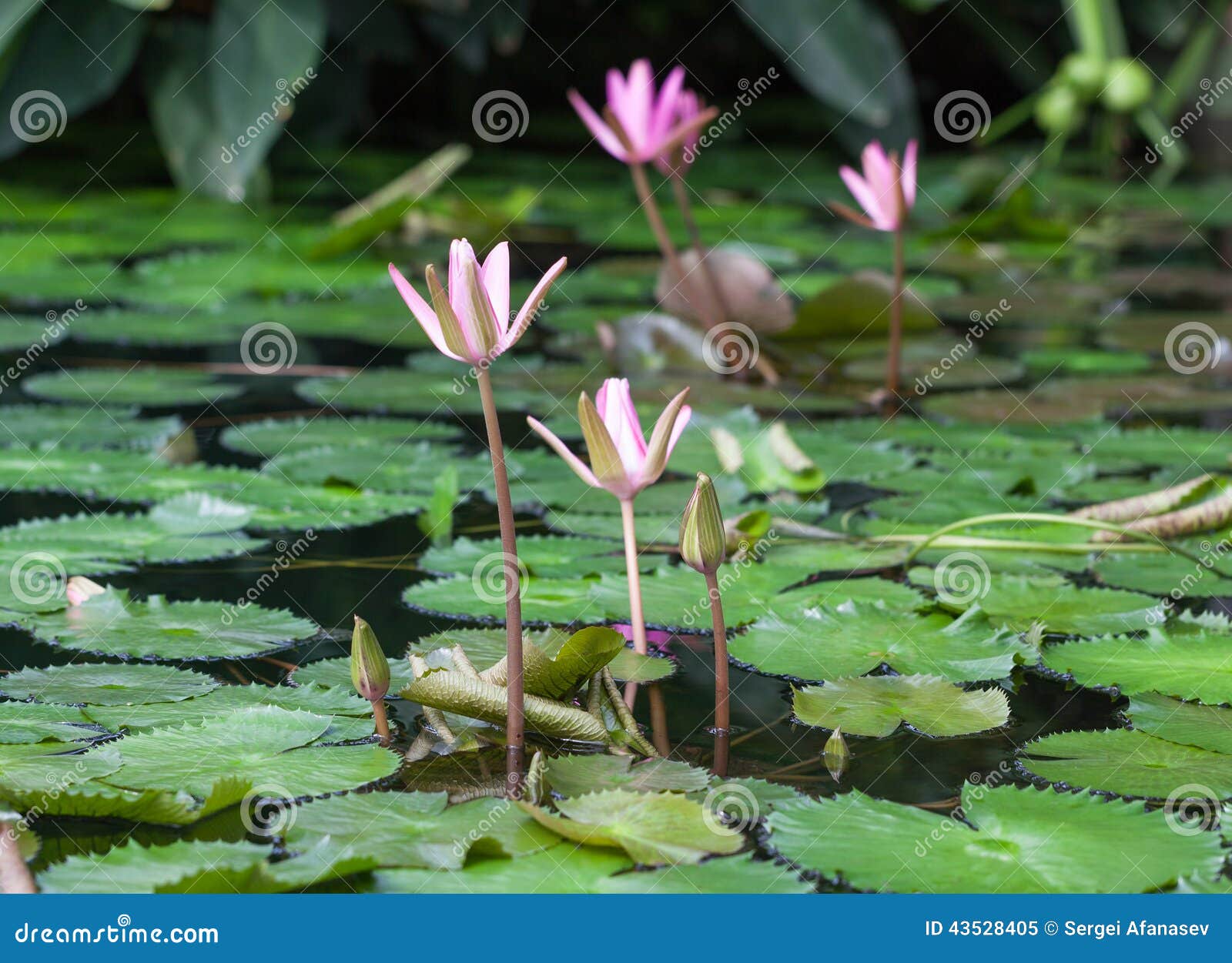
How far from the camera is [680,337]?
2129 mm

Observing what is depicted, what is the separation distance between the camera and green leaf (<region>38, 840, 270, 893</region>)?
2.28ft

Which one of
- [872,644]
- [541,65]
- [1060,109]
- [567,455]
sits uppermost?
[541,65]

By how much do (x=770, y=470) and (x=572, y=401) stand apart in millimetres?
487

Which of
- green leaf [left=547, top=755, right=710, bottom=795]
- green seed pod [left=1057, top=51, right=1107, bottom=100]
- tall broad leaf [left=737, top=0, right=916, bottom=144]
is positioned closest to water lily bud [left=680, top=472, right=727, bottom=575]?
green leaf [left=547, top=755, right=710, bottom=795]

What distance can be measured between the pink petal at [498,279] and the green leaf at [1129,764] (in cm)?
45

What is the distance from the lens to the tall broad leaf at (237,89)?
130 inches

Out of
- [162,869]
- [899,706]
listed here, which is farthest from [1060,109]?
[162,869]

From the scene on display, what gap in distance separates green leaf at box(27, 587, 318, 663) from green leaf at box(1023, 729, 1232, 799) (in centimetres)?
57

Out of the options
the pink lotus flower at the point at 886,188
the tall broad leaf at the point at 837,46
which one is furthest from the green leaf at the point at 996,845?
the tall broad leaf at the point at 837,46

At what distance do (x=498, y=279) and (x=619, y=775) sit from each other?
31cm

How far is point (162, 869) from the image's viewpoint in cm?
72

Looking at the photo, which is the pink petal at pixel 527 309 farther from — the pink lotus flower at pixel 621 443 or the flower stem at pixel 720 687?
the flower stem at pixel 720 687

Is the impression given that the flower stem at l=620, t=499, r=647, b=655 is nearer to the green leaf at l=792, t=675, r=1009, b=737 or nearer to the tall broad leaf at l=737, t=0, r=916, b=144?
the green leaf at l=792, t=675, r=1009, b=737

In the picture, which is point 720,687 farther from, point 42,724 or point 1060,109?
point 1060,109
